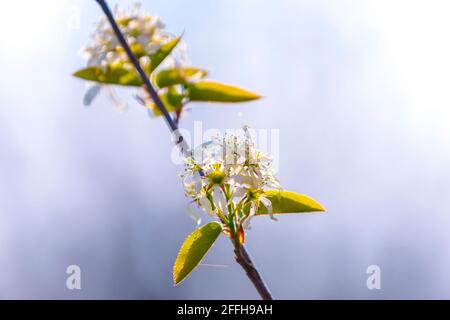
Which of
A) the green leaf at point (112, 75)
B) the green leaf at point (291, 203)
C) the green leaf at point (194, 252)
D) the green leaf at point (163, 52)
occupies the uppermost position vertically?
the green leaf at point (163, 52)

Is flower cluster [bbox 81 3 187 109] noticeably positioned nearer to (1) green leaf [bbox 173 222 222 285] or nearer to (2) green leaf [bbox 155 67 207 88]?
(2) green leaf [bbox 155 67 207 88]

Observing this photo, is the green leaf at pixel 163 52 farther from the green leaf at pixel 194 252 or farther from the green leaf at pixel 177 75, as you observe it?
the green leaf at pixel 194 252

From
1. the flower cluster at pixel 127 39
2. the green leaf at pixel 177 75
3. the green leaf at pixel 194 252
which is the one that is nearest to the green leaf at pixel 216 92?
the green leaf at pixel 177 75

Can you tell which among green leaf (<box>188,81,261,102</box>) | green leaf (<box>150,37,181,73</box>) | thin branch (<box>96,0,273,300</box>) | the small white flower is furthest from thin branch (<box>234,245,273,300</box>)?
green leaf (<box>150,37,181,73</box>)

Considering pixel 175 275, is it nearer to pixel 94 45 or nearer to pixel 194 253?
pixel 194 253

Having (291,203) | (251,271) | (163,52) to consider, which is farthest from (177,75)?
(251,271)

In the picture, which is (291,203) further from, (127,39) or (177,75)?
(127,39)
